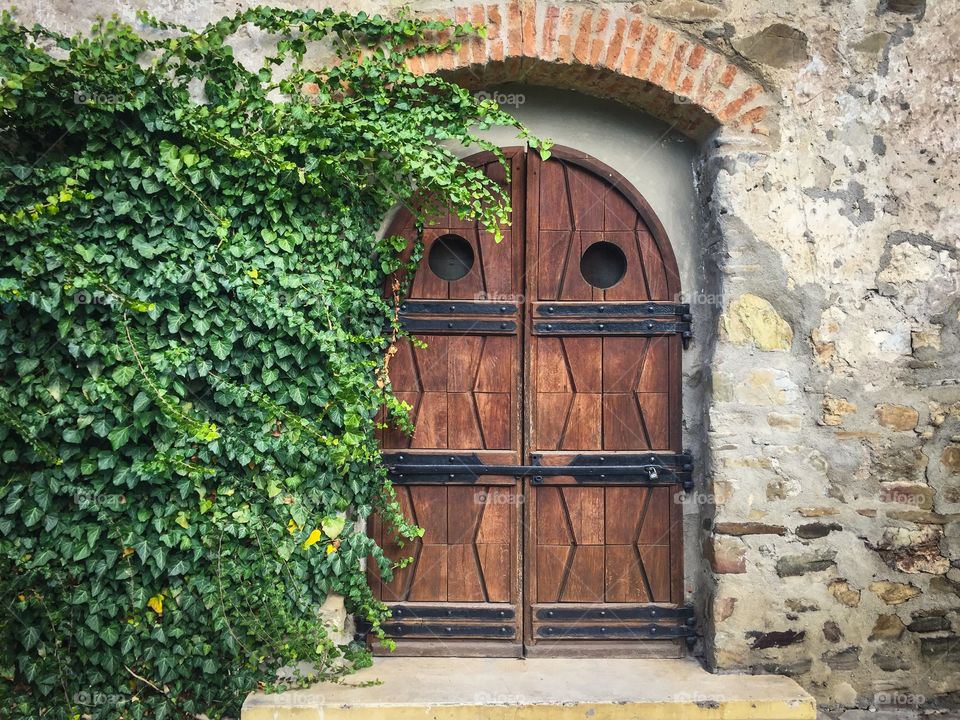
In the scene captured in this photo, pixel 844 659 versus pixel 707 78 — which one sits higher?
pixel 707 78

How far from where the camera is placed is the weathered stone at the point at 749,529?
11.0 feet

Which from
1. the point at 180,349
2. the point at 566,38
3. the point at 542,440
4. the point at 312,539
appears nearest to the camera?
the point at 180,349

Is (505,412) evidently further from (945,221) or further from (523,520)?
(945,221)

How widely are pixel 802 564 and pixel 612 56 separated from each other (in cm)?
252

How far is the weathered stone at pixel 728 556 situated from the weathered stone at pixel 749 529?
0.12ft

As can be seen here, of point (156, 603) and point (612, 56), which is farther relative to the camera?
point (612, 56)

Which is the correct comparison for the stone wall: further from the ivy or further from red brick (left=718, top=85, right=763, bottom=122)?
the ivy

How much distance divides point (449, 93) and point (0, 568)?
9.40 feet

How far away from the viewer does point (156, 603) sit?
3.13 m

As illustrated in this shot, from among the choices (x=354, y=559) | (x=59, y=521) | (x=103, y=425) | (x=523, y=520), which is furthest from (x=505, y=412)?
(x=59, y=521)

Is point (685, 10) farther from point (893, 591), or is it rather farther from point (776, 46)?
point (893, 591)

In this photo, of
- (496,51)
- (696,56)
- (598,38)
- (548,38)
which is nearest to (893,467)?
(696,56)

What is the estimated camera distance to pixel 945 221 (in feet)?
11.1

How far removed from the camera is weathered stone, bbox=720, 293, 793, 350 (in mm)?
3387
